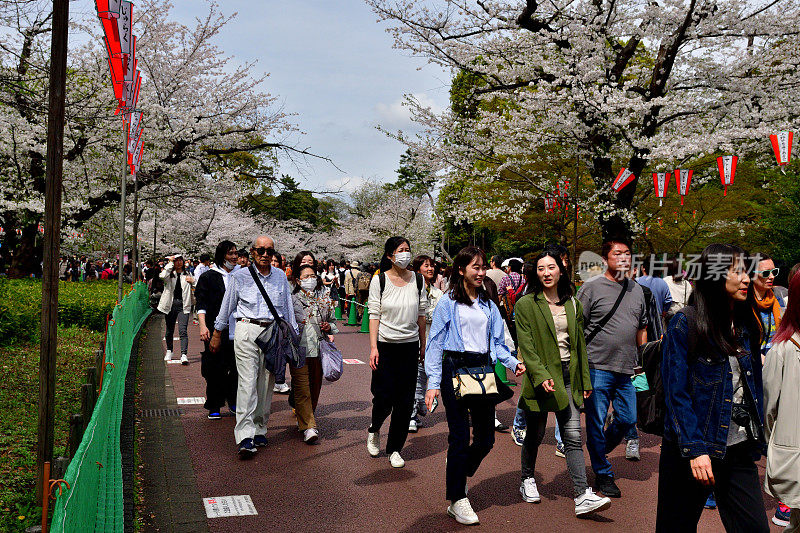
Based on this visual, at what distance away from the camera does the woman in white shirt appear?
20.6 feet

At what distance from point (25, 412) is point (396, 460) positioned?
3883 mm

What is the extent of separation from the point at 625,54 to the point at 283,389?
37.9 feet

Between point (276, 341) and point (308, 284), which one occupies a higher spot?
point (308, 284)

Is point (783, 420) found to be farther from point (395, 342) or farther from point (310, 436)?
point (310, 436)

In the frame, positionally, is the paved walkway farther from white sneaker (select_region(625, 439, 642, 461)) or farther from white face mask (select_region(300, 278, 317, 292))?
white face mask (select_region(300, 278, 317, 292))

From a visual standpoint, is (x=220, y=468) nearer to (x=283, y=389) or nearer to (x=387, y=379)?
(x=387, y=379)

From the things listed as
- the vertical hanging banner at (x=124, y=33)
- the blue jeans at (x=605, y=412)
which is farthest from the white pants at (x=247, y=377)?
the vertical hanging banner at (x=124, y=33)

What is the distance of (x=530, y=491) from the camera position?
5332 millimetres

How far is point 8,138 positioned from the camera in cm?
1888

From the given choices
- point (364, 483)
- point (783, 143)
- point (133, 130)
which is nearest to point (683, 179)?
point (783, 143)

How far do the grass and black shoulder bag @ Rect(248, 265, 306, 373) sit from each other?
1.86 m

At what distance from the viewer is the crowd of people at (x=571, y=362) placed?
10.3 ft

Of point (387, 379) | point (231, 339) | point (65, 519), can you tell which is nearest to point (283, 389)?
point (231, 339)

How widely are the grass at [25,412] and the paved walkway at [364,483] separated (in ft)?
2.85
